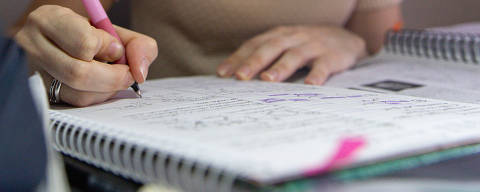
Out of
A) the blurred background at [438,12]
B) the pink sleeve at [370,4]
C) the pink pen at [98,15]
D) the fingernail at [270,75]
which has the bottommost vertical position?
the blurred background at [438,12]

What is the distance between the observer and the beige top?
28.0 inches

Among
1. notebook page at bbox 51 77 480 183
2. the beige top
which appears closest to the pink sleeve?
the beige top

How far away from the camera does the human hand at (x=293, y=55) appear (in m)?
0.61

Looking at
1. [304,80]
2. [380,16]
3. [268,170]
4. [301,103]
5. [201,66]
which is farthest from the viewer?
[380,16]

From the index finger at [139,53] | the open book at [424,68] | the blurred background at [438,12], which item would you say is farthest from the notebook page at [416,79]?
the blurred background at [438,12]

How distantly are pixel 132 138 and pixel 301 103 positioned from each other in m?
0.15

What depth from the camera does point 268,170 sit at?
0.74 feet

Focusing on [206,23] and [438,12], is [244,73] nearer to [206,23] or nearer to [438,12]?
[206,23]

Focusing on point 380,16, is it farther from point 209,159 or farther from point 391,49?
point 209,159

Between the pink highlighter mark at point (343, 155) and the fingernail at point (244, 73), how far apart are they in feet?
1.04

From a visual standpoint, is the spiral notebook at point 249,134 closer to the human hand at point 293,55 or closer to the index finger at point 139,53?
the index finger at point 139,53

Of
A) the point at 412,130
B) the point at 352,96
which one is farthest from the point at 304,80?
the point at 412,130

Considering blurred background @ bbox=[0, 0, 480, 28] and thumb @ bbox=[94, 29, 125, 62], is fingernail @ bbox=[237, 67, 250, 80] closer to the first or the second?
thumb @ bbox=[94, 29, 125, 62]

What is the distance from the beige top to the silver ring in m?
0.29
